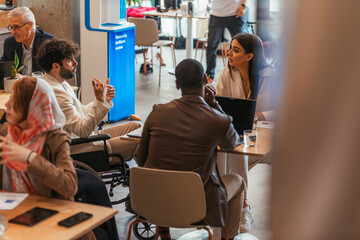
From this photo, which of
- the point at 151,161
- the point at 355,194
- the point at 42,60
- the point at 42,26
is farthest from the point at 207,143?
the point at 42,26

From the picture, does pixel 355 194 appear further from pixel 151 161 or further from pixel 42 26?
pixel 42 26

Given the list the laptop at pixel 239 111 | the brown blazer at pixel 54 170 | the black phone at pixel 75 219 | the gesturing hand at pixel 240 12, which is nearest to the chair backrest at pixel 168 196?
the brown blazer at pixel 54 170

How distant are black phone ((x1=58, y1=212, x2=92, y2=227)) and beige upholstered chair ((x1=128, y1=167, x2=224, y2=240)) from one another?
573 mm

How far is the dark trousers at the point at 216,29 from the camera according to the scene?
802 centimetres

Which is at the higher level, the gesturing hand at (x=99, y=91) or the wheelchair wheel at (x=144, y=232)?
the gesturing hand at (x=99, y=91)

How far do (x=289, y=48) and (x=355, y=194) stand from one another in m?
0.07

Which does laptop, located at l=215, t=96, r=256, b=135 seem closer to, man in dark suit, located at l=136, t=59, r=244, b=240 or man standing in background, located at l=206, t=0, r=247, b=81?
man in dark suit, located at l=136, t=59, r=244, b=240

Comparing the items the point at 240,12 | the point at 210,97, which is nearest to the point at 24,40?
the point at 210,97

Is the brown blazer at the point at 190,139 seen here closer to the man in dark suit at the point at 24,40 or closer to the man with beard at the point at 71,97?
the man with beard at the point at 71,97

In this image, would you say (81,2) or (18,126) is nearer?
(18,126)

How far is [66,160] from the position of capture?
2.21 metres

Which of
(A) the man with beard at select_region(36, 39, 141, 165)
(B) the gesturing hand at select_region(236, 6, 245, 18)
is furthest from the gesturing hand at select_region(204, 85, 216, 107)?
(B) the gesturing hand at select_region(236, 6, 245, 18)

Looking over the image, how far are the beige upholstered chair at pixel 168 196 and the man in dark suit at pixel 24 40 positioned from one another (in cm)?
237

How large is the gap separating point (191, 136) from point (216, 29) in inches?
227
